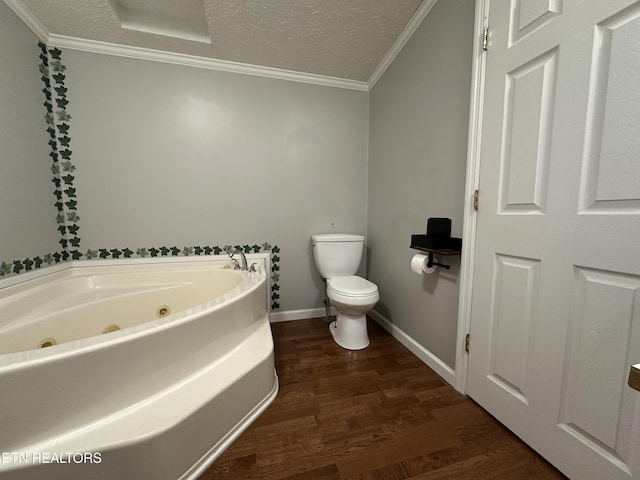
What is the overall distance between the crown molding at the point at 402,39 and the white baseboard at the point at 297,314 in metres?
2.11

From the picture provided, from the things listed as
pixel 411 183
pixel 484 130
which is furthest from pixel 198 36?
pixel 484 130

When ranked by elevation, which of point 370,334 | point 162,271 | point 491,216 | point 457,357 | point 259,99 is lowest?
point 370,334

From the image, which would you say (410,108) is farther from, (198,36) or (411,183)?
(198,36)

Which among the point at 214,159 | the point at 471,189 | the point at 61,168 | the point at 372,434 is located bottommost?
the point at 372,434

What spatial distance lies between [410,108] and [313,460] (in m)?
2.00

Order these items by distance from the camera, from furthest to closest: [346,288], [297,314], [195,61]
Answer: [297,314], [195,61], [346,288]

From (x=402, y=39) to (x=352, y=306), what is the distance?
72.4 inches

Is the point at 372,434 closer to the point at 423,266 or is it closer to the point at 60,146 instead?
the point at 423,266

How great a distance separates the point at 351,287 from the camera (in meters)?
1.63

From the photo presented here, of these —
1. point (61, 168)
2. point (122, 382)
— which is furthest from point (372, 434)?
point (61, 168)

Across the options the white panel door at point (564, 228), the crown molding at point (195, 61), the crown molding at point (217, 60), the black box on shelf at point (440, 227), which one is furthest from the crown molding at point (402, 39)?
the black box on shelf at point (440, 227)

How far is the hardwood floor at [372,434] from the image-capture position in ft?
2.83

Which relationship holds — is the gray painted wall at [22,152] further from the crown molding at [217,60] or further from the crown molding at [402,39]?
the crown molding at [402,39]

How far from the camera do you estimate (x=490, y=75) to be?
3.44 ft
